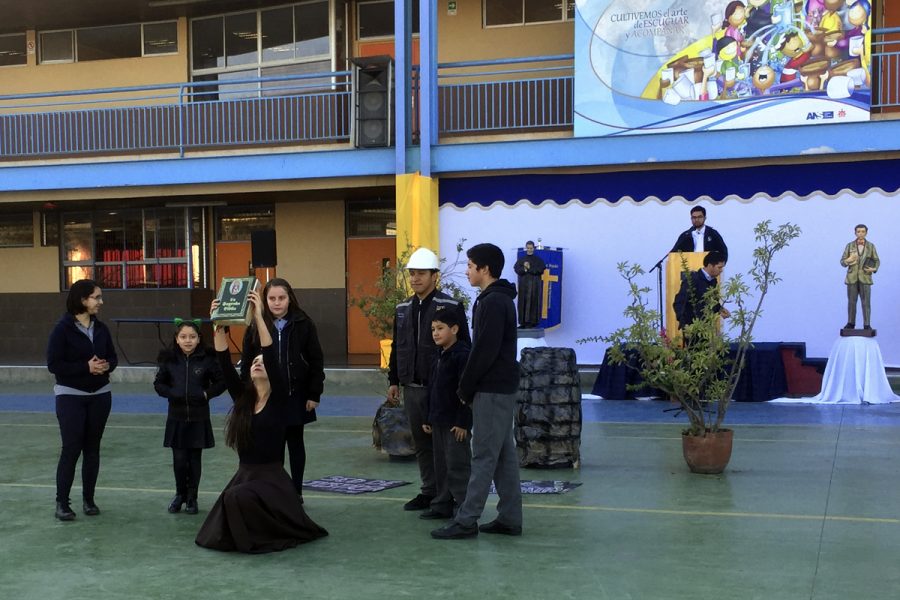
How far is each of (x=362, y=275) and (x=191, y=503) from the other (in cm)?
1240

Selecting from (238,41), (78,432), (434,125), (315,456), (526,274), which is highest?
(238,41)

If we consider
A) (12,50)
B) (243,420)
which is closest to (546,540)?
(243,420)

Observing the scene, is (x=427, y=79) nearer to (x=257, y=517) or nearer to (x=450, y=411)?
(x=450, y=411)

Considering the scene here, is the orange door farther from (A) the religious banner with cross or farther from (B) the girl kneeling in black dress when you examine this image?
(B) the girl kneeling in black dress

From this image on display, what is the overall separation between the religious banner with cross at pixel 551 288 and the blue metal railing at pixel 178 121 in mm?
4331

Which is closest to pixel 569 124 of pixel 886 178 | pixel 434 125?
pixel 434 125

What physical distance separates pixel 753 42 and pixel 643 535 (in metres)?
9.84

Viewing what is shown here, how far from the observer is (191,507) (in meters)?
7.29

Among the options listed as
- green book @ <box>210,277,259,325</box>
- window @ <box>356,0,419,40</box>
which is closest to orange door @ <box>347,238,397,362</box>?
window @ <box>356,0,419,40</box>

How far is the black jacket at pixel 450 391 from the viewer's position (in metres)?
6.61

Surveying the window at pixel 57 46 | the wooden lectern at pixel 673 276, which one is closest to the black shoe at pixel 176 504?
the wooden lectern at pixel 673 276

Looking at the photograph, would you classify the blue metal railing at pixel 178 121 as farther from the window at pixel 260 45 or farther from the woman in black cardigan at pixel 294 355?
the woman in black cardigan at pixel 294 355

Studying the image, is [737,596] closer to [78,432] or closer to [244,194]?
[78,432]

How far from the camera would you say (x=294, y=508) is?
20.7 ft
